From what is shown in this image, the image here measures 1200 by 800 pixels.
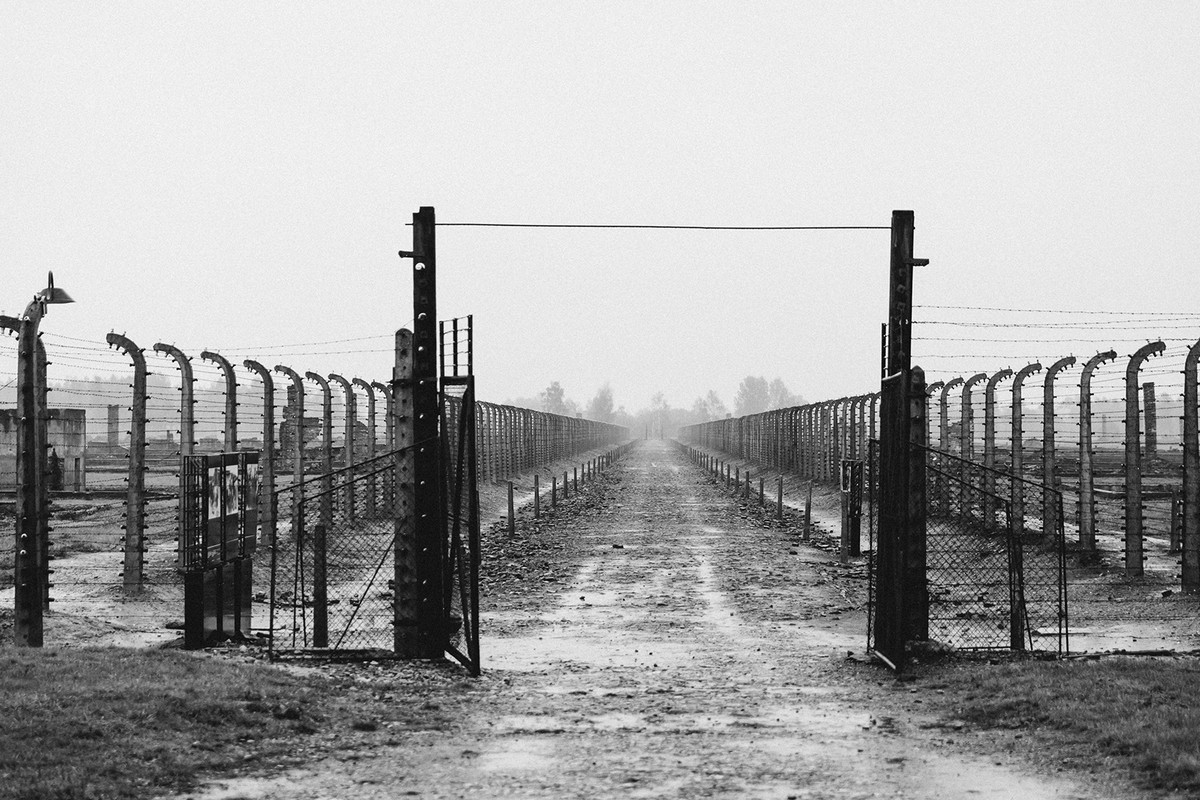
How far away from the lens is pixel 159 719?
26.2 feet

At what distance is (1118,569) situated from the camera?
55.5ft

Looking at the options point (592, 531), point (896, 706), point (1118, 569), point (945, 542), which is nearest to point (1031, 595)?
point (1118, 569)

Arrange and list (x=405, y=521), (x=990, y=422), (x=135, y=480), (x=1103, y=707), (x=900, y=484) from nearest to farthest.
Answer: (x=1103, y=707)
(x=900, y=484)
(x=405, y=521)
(x=135, y=480)
(x=990, y=422)

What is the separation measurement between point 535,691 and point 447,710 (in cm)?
93

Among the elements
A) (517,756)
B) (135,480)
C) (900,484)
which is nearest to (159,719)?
(517,756)

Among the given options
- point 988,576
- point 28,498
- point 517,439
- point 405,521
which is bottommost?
point 988,576

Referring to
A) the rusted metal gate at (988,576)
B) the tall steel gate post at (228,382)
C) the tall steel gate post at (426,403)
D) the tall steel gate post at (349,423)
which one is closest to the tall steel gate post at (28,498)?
the tall steel gate post at (426,403)

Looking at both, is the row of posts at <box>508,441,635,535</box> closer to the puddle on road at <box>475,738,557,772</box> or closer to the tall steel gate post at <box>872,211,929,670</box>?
the tall steel gate post at <box>872,211,929,670</box>

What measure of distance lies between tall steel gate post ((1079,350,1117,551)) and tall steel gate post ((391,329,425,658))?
10.2 metres

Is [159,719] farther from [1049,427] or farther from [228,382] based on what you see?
[1049,427]

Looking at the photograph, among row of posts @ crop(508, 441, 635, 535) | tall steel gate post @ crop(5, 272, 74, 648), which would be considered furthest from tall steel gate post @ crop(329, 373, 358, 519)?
tall steel gate post @ crop(5, 272, 74, 648)

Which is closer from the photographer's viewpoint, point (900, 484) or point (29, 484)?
point (900, 484)

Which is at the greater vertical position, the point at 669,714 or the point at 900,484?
the point at 900,484

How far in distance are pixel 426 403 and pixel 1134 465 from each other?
941 cm
